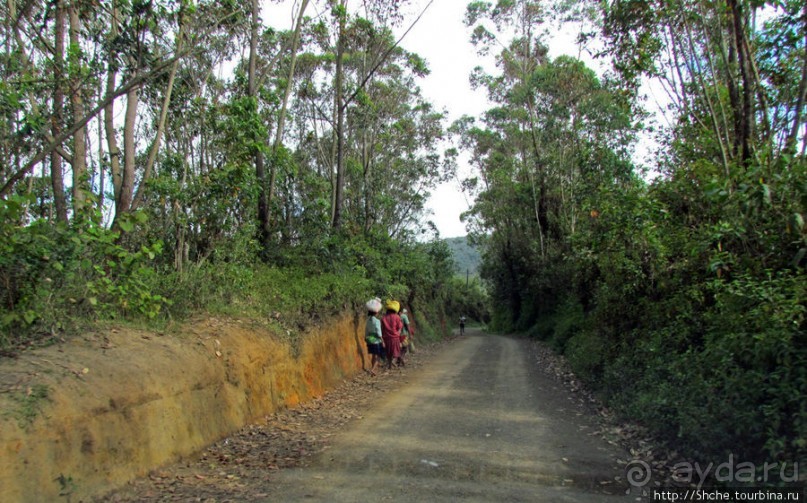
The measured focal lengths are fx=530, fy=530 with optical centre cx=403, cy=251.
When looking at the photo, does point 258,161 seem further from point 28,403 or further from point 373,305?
point 28,403

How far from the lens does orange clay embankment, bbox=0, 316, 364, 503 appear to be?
14.3 feet

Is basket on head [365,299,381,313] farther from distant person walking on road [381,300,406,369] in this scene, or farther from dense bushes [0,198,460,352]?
dense bushes [0,198,460,352]

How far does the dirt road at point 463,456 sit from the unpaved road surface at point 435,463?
1 cm

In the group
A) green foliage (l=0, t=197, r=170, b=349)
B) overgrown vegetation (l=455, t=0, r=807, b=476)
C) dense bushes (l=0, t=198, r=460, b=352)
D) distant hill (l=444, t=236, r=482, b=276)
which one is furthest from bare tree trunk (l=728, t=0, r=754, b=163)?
distant hill (l=444, t=236, r=482, b=276)

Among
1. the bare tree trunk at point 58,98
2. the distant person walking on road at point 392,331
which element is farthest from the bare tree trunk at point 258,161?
the bare tree trunk at point 58,98

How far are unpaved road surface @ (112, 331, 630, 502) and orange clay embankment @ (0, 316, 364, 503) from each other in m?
0.34

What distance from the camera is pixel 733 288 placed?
6438 millimetres

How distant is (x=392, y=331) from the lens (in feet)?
46.5

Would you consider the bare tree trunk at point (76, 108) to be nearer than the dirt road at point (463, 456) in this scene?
No

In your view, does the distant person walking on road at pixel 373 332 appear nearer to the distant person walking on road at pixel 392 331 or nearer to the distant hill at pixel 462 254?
the distant person walking on road at pixel 392 331

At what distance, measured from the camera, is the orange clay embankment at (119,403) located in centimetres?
435

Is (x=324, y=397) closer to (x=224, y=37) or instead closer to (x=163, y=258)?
(x=163, y=258)

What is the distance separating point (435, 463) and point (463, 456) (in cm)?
42

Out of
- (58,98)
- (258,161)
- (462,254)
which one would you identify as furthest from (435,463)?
(462,254)
